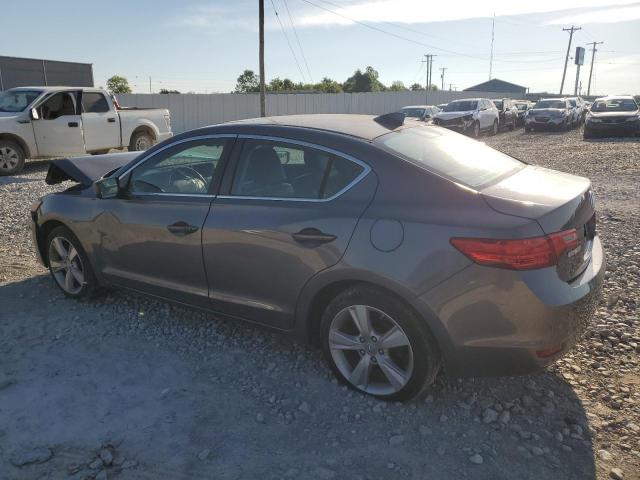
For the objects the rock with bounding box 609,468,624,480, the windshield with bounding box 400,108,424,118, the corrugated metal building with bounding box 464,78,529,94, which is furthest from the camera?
the corrugated metal building with bounding box 464,78,529,94

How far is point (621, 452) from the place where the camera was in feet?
8.59

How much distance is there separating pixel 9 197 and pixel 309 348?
792 cm

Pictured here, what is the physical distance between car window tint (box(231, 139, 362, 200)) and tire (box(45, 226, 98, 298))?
1.78 meters

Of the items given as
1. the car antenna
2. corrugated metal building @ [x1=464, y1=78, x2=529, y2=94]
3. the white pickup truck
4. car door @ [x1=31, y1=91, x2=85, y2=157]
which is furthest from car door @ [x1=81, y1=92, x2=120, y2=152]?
corrugated metal building @ [x1=464, y1=78, x2=529, y2=94]

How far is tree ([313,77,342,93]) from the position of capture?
70.1 meters

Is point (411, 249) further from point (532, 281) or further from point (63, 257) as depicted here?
point (63, 257)

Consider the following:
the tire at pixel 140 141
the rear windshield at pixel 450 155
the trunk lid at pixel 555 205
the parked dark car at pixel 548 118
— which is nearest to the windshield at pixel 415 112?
the parked dark car at pixel 548 118

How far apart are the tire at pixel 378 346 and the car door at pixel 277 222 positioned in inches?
10.4

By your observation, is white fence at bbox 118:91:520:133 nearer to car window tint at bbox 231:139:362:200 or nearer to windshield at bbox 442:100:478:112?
windshield at bbox 442:100:478:112

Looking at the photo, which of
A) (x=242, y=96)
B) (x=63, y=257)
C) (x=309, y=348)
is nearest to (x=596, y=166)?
(x=309, y=348)

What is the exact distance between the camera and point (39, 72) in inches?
1136

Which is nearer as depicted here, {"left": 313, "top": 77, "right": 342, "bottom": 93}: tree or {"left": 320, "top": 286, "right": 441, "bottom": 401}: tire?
{"left": 320, "top": 286, "right": 441, "bottom": 401}: tire

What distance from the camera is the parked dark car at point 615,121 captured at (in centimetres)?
1889

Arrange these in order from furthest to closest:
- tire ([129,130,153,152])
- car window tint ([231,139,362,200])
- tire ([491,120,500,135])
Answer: tire ([491,120,500,135]) → tire ([129,130,153,152]) → car window tint ([231,139,362,200])
